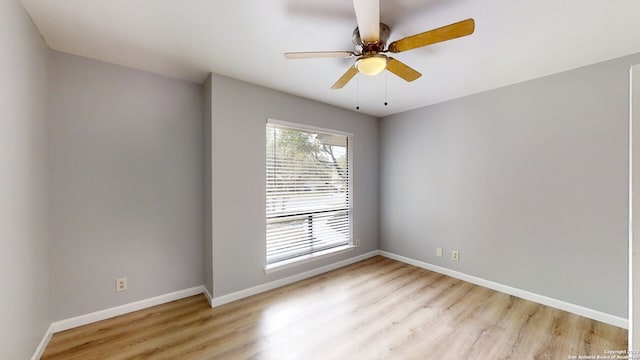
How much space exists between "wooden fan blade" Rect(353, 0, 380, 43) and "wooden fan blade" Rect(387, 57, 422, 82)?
25cm

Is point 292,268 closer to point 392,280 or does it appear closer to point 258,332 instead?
point 258,332

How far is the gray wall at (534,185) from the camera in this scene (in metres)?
2.22

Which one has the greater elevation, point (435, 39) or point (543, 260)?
point (435, 39)

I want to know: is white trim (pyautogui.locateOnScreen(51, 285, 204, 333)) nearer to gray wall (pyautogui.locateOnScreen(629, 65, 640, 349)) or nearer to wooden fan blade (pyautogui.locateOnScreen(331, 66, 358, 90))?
wooden fan blade (pyautogui.locateOnScreen(331, 66, 358, 90))

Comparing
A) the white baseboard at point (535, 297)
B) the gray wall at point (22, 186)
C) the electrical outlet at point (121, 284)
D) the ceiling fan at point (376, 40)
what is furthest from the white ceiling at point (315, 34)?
the white baseboard at point (535, 297)

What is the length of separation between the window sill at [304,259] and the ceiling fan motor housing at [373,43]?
2.40 m

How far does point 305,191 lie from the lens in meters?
3.30

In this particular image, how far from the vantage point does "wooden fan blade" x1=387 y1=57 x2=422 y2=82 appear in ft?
5.93

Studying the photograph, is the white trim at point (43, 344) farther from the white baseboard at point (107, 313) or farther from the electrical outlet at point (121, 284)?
the electrical outlet at point (121, 284)

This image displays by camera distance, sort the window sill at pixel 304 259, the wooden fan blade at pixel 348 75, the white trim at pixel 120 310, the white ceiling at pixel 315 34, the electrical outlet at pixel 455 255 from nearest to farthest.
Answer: the white ceiling at pixel 315 34 < the wooden fan blade at pixel 348 75 < the white trim at pixel 120 310 < the window sill at pixel 304 259 < the electrical outlet at pixel 455 255

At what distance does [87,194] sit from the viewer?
7.23ft

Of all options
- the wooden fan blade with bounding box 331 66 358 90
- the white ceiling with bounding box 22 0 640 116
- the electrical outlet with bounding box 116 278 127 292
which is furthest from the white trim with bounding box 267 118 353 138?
the electrical outlet with bounding box 116 278 127 292

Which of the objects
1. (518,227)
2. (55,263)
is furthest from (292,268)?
(518,227)

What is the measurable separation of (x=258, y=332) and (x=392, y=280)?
5.79ft
